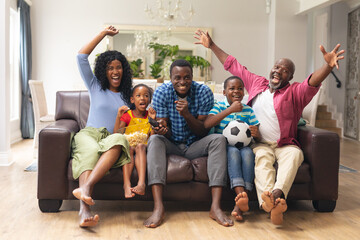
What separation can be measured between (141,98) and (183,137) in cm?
38

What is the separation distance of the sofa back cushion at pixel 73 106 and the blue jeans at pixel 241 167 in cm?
127

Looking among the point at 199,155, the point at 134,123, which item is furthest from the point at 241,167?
the point at 134,123

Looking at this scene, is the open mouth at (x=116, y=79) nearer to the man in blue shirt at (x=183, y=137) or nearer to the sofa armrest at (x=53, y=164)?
the man in blue shirt at (x=183, y=137)

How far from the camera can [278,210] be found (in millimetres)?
2303

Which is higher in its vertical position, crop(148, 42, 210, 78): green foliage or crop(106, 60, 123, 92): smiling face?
crop(148, 42, 210, 78): green foliage

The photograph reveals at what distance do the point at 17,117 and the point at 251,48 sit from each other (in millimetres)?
4221

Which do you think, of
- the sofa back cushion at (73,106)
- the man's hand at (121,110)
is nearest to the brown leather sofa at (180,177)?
the man's hand at (121,110)

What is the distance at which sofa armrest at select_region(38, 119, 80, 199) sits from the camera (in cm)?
251

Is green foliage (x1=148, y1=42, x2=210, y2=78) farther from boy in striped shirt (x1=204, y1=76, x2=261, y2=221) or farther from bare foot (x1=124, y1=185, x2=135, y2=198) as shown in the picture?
bare foot (x1=124, y1=185, x2=135, y2=198)

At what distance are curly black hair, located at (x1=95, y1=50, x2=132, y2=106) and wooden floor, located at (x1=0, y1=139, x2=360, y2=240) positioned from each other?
78 centimetres

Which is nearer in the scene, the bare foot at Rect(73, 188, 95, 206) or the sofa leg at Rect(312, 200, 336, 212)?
the bare foot at Rect(73, 188, 95, 206)

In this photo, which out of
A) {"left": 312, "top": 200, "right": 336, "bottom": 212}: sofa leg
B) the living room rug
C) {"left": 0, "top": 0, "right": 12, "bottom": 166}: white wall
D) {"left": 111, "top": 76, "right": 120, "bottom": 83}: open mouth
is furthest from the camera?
{"left": 0, "top": 0, "right": 12, "bottom": 166}: white wall

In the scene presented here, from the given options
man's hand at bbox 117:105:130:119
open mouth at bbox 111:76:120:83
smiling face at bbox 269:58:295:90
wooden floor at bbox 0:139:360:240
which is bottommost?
wooden floor at bbox 0:139:360:240

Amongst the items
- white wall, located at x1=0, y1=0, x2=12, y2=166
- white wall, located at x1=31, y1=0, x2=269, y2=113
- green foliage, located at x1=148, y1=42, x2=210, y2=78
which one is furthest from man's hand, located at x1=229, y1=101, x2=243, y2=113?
white wall, located at x1=31, y1=0, x2=269, y2=113
